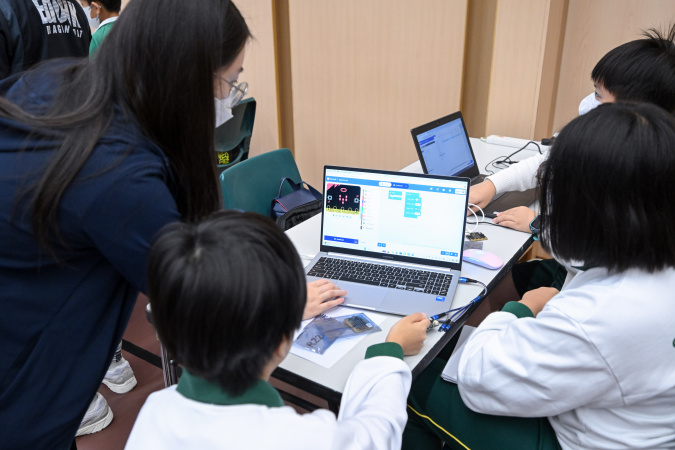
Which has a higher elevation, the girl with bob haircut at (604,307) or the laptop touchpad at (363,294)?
the girl with bob haircut at (604,307)

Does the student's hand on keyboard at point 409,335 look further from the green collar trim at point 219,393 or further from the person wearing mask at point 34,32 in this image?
the person wearing mask at point 34,32

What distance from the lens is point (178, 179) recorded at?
1.05 metres

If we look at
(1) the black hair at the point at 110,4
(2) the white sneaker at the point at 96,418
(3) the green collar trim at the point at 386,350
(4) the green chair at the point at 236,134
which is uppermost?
(1) the black hair at the point at 110,4

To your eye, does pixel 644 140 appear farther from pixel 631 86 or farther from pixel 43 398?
pixel 43 398

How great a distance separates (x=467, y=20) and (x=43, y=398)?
9.21 ft

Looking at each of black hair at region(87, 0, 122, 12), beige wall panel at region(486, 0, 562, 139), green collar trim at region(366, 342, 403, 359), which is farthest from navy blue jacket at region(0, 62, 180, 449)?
beige wall panel at region(486, 0, 562, 139)

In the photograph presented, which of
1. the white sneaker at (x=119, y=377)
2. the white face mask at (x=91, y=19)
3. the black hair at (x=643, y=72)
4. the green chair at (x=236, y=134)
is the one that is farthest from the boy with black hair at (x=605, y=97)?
the white face mask at (x=91, y=19)

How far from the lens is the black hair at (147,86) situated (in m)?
0.92

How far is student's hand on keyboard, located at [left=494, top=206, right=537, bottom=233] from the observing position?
74.4 inches

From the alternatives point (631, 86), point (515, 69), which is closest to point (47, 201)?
point (631, 86)

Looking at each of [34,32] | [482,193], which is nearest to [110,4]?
[34,32]

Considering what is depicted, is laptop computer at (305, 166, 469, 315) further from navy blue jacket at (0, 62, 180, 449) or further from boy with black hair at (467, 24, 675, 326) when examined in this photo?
navy blue jacket at (0, 62, 180, 449)

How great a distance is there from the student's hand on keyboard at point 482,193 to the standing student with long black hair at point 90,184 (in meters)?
1.22

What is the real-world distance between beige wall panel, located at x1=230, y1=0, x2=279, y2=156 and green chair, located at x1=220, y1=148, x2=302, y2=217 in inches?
64.4
